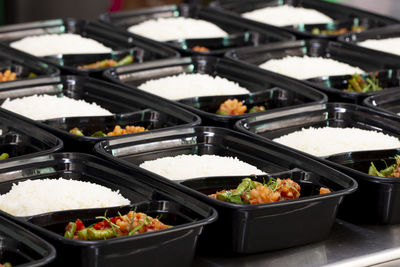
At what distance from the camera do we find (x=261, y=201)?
6.70 feet

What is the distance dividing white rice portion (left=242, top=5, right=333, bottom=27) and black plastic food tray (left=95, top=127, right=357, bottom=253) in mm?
1791

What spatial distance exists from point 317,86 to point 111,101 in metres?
0.77

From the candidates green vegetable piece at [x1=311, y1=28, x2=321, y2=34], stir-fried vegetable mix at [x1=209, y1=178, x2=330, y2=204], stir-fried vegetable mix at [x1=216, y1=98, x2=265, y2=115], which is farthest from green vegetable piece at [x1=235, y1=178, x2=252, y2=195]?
green vegetable piece at [x1=311, y1=28, x2=321, y2=34]

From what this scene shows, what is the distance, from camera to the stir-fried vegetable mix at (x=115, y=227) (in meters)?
1.83

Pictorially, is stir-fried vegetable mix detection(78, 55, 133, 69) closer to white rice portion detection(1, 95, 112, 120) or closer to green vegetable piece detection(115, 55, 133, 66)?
green vegetable piece detection(115, 55, 133, 66)

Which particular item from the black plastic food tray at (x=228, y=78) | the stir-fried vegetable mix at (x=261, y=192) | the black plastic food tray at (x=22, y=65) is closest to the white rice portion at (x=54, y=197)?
the stir-fried vegetable mix at (x=261, y=192)

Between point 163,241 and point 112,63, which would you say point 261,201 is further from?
point 112,63

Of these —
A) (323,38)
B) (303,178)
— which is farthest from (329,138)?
(323,38)

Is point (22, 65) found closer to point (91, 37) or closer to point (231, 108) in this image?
point (91, 37)

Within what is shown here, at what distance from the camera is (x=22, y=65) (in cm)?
329

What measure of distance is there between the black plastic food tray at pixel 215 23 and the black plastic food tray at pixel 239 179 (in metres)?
1.08

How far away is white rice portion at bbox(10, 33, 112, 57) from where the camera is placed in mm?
3531

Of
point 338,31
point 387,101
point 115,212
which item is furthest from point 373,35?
point 115,212

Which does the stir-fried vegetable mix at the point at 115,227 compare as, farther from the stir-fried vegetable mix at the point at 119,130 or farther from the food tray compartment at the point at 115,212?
the stir-fried vegetable mix at the point at 119,130
